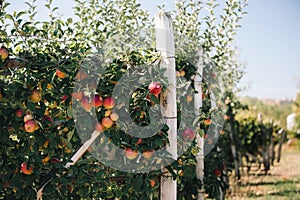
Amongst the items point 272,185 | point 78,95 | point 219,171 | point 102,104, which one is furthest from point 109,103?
point 272,185

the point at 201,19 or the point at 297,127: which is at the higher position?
the point at 201,19

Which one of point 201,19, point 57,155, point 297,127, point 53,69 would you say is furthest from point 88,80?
point 297,127

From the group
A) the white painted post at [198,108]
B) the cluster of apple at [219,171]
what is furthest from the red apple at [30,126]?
the cluster of apple at [219,171]

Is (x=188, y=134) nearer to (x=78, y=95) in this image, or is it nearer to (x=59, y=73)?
(x=78, y=95)

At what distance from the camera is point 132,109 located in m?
2.30

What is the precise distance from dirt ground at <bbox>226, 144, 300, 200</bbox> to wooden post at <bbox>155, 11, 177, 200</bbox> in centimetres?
260

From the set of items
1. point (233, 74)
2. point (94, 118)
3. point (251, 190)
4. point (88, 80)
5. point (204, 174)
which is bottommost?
point (251, 190)

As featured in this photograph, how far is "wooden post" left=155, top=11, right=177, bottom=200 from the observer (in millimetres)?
2400

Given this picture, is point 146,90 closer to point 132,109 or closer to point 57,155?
point 132,109

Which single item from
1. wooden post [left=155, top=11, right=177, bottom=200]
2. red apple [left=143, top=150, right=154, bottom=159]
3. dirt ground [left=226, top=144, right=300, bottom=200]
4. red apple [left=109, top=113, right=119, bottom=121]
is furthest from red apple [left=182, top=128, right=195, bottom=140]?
dirt ground [left=226, top=144, right=300, bottom=200]

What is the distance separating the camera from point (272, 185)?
615 cm

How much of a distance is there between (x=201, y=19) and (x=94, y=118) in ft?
4.69

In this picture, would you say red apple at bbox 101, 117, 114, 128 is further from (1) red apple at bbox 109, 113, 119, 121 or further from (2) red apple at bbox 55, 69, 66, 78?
(2) red apple at bbox 55, 69, 66, 78

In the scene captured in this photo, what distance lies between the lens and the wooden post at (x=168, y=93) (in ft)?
7.88
